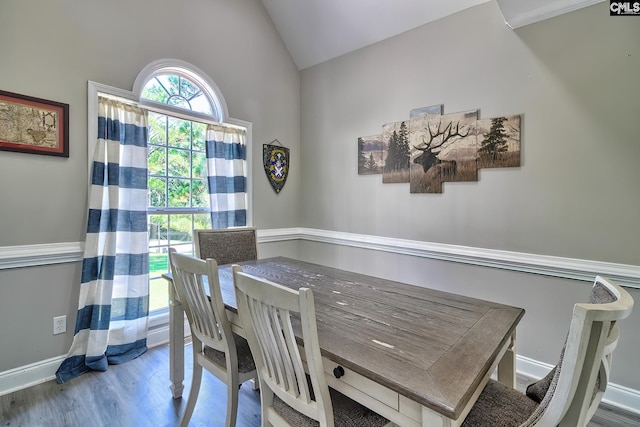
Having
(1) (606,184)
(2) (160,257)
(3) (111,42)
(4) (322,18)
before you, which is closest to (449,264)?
(1) (606,184)

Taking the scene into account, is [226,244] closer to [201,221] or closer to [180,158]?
[201,221]

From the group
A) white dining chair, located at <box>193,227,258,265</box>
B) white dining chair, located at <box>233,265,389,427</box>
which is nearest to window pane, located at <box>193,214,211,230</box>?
white dining chair, located at <box>193,227,258,265</box>

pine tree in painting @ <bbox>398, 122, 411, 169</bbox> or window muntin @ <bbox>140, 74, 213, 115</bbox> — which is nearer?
window muntin @ <bbox>140, 74, 213, 115</bbox>

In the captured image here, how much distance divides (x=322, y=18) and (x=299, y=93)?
894 mm

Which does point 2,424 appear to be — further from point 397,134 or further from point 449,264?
point 397,134

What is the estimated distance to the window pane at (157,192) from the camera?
259 centimetres

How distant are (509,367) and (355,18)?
10.3 feet

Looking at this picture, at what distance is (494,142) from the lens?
2250 mm

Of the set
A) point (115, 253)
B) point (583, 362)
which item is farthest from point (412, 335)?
point (115, 253)

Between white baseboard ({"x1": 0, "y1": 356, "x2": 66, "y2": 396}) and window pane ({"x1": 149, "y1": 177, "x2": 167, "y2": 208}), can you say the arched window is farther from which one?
white baseboard ({"x1": 0, "y1": 356, "x2": 66, "y2": 396})

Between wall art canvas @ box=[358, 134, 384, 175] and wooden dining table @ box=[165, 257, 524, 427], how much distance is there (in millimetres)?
1558

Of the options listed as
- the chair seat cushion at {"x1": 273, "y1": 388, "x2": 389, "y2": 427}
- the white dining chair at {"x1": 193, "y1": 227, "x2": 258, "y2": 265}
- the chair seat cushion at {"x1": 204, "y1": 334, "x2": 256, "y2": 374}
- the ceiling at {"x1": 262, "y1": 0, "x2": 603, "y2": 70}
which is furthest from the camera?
the white dining chair at {"x1": 193, "y1": 227, "x2": 258, "y2": 265}

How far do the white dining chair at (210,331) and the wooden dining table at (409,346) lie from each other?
0.08m

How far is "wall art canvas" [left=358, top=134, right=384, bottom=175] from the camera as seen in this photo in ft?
9.68
